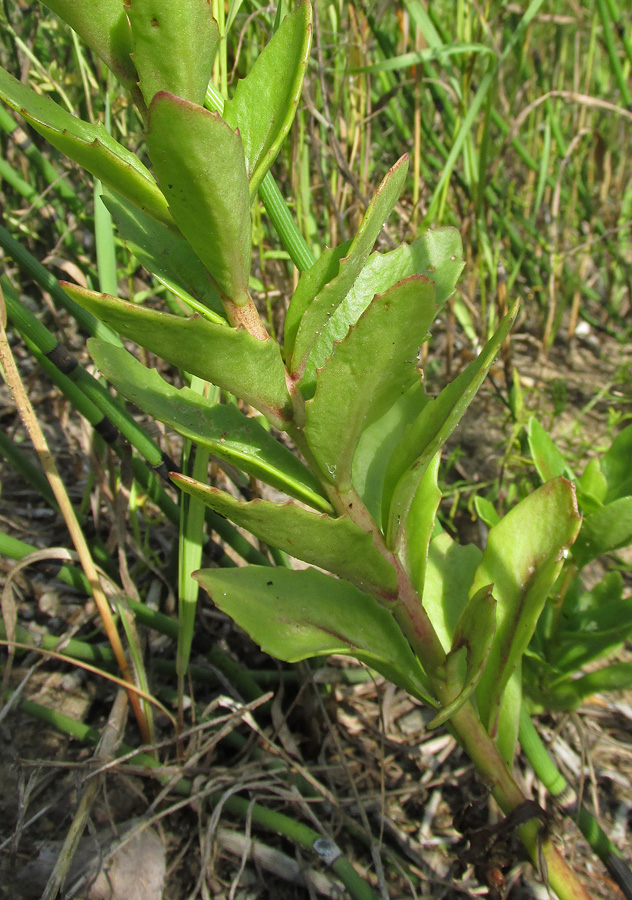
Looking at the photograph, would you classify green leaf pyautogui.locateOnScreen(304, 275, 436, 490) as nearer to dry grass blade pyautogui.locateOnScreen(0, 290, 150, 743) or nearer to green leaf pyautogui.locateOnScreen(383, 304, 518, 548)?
green leaf pyautogui.locateOnScreen(383, 304, 518, 548)

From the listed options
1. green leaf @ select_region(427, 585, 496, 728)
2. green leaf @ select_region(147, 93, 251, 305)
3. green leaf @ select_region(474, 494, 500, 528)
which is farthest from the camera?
green leaf @ select_region(474, 494, 500, 528)

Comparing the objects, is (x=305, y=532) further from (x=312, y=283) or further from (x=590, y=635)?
(x=590, y=635)

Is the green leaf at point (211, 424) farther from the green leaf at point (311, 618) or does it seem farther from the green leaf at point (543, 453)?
the green leaf at point (543, 453)

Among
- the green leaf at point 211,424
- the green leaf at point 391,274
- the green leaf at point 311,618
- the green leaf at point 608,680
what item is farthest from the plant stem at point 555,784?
the green leaf at point 391,274

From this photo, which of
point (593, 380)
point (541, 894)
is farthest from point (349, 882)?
point (593, 380)

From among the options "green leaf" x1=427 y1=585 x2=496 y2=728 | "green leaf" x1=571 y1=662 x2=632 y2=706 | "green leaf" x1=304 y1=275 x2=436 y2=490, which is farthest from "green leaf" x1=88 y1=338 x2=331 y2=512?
"green leaf" x1=571 y1=662 x2=632 y2=706

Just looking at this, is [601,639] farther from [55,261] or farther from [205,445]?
[55,261]

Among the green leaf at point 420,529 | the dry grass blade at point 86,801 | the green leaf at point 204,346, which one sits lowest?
the dry grass blade at point 86,801
